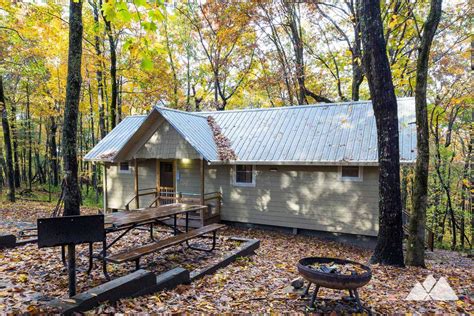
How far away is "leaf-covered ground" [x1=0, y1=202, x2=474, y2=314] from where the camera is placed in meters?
3.92

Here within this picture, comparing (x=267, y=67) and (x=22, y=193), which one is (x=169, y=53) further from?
(x=22, y=193)

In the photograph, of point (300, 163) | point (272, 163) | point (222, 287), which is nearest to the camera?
point (222, 287)

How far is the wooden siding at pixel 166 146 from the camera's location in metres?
11.4

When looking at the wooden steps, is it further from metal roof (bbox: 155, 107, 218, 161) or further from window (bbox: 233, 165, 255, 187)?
window (bbox: 233, 165, 255, 187)

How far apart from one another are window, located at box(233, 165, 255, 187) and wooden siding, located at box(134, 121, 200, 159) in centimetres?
197

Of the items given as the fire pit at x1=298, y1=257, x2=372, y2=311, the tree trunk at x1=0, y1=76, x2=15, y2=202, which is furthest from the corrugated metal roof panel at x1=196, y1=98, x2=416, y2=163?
the tree trunk at x1=0, y1=76, x2=15, y2=202

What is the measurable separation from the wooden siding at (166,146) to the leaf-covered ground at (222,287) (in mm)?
4618

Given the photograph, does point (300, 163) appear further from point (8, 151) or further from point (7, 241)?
point (8, 151)

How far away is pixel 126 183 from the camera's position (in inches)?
561

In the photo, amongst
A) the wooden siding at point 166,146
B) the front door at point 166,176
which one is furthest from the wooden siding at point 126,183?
the wooden siding at point 166,146

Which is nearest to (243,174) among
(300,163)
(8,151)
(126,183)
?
(300,163)

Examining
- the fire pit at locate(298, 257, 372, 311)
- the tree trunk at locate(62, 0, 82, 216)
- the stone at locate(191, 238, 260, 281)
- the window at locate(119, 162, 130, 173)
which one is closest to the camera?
the fire pit at locate(298, 257, 372, 311)

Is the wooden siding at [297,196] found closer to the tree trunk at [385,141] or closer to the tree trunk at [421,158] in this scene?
the tree trunk at [421,158]

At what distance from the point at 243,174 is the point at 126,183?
19.2 ft
